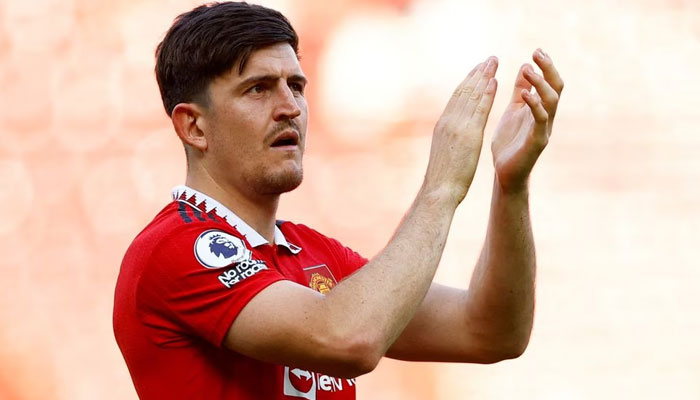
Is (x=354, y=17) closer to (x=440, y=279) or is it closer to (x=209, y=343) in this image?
(x=440, y=279)

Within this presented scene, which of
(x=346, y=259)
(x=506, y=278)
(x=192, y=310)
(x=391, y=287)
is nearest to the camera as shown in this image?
(x=391, y=287)

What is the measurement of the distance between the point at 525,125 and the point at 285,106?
23.5 inches

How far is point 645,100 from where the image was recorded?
5.07 metres

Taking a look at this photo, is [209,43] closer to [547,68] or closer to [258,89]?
[258,89]

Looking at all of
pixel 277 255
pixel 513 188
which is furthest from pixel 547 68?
pixel 277 255

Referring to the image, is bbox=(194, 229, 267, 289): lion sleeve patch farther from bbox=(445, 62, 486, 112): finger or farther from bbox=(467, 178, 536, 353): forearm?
bbox=(467, 178, 536, 353): forearm

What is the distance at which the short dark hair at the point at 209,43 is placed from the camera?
8.48ft

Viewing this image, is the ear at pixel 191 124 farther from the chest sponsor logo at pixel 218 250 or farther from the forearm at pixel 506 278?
the forearm at pixel 506 278

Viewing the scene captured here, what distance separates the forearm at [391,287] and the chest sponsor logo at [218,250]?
0.89 ft

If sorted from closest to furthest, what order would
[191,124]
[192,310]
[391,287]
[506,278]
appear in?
[391,287], [192,310], [191,124], [506,278]

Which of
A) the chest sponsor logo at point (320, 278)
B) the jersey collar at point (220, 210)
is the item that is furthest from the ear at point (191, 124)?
the chest sponsor logo at point (320, 278)

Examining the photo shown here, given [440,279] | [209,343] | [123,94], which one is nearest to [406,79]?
[440,279]

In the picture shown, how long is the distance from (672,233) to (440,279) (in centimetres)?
112

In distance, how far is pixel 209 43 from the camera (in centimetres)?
259
